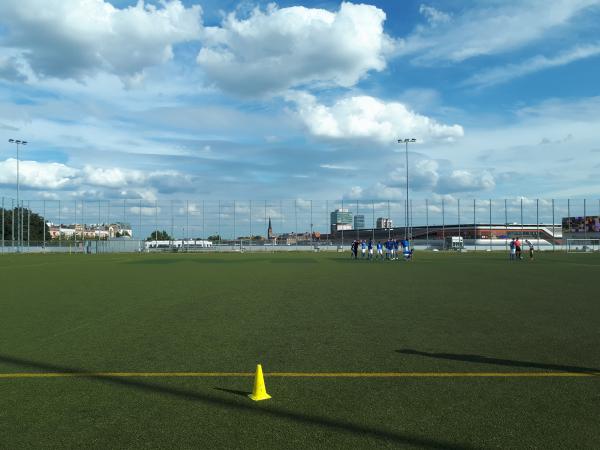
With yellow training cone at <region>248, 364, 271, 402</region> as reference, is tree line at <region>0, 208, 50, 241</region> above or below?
above

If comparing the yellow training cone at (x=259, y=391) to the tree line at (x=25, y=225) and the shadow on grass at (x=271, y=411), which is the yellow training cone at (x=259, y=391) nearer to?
the shadow on grass at (x=271, y=411)

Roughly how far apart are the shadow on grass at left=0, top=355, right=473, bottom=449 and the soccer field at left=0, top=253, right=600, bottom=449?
0.02 meters

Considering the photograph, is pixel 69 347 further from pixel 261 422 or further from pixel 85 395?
pixel 261 422

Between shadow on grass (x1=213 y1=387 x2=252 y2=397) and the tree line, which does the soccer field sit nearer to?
shadow on grass (x1=213 y1=387 x2=252 y2=397)

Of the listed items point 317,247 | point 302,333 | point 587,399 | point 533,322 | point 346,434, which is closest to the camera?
point 346,434

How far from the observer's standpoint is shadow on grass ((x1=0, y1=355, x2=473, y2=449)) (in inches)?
157

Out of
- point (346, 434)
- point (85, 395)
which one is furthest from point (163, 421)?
point (346, 434)

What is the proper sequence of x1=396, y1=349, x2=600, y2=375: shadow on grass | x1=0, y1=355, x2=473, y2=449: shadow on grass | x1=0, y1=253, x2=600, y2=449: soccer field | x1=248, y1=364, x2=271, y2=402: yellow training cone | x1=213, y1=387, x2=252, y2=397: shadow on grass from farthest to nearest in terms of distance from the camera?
x1=396, y1=349, x2=600, y2=375: shadow on grass < x1=213, y1=387, x2=252, y2=397: shadow on grass < x1=248, y1=364, x2=271, y2=402: yellow training cone < x1=0, y1=253, x2=600, y2=449: soccer field < x1=0, y1=355, x2=473, y2=449: shadow on grass

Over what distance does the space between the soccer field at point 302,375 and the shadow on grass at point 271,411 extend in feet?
0.06

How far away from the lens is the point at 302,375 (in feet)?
19.2

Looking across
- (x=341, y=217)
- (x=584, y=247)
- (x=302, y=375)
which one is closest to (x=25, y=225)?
(x=341, y=217)

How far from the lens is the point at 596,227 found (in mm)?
87625

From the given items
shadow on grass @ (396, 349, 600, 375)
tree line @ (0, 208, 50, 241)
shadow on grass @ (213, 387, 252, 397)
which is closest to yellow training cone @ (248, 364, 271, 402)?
shadow on grass @ (213, 387, 252, 397)

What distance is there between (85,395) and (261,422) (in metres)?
2.01
